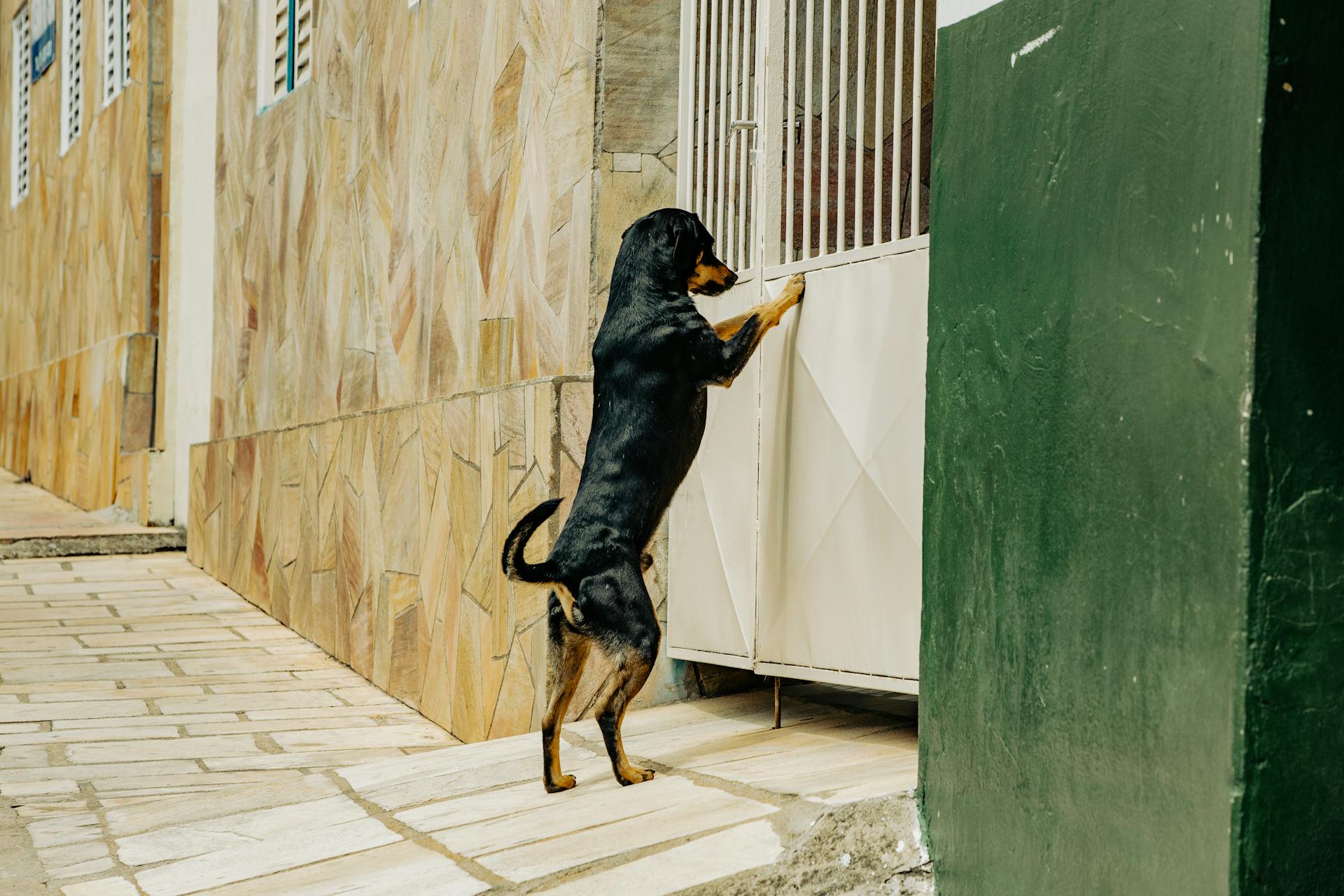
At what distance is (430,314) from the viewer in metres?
7.12

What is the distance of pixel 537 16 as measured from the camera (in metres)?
5.88

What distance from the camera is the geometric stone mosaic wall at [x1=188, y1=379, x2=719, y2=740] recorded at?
5410 mm

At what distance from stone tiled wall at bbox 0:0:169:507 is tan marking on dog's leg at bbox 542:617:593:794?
1017 cm

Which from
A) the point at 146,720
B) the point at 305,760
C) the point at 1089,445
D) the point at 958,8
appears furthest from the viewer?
the point at 146,720

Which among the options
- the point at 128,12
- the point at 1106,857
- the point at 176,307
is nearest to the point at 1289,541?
the point at 1106,857

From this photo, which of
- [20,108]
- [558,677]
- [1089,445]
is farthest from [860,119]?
[20,108]

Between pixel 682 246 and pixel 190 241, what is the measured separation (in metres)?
9.25

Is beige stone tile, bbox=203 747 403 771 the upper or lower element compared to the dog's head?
lower

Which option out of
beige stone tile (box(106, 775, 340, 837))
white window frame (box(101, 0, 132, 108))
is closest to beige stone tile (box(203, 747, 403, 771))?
beige stone tile (box(106, 775, 340, 837))

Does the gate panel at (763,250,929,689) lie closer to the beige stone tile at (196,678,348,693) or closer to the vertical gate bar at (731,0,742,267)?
the vertical gate bar at (731,0,742,267)

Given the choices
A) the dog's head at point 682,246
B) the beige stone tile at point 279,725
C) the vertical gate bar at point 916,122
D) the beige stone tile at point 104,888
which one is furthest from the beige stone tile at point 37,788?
the vertical gate bar at point 916,122

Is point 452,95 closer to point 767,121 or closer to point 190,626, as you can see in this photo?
point 767,121

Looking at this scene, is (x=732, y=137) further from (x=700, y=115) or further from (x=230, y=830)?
(x=230, y=830)

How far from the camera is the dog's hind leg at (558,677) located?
4.09 meters
